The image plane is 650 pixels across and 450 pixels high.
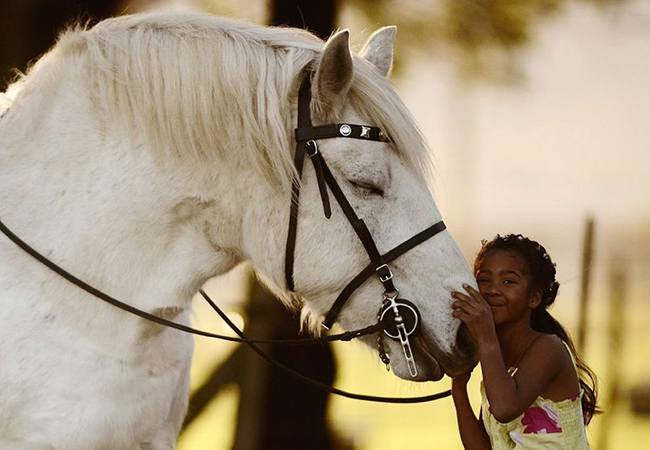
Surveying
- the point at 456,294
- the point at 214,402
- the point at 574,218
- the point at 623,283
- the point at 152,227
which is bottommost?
the point at 214,402

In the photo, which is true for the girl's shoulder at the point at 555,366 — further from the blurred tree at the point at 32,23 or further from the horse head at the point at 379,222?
the blurred tree at the point at 32,23

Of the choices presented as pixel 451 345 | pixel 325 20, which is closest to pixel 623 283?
pixel 325 20

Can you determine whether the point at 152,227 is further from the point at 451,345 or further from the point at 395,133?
the point at 451,345

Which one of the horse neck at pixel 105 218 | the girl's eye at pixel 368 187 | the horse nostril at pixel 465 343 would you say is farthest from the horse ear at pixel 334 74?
the horse nostril at pixel 465 343

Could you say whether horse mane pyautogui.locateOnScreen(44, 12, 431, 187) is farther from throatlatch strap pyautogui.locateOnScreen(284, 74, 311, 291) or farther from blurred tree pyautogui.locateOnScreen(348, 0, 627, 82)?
blurred tree pyautogui.locateOnScreen(348, 0, 627, 82)

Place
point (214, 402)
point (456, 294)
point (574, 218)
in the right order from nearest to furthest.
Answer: point (456, 294)
point (574, 218)
point (214, 402)

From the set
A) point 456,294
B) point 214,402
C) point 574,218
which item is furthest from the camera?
point 214,402

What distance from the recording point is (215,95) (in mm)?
1755

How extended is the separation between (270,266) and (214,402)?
212cm

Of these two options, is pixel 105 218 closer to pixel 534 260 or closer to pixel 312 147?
pixel 312 147

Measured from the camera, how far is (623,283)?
3492mm

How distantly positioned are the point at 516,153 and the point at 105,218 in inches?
83.8

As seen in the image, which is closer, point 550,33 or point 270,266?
point 270,266

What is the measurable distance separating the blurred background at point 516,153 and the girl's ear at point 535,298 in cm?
154
